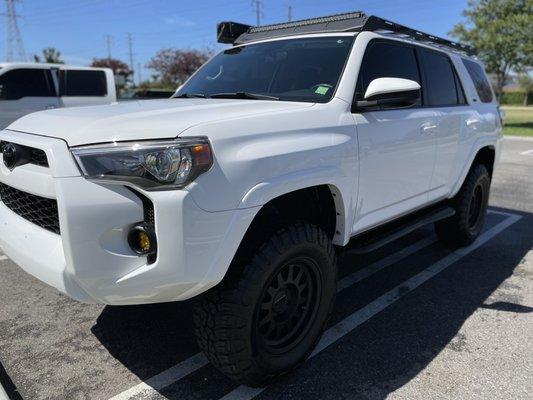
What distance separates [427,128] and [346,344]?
172cm

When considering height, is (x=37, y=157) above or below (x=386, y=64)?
below

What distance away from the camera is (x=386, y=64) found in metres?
3.38

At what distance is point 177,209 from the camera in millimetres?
1945

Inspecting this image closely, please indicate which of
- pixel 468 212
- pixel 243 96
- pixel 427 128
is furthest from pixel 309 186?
pixel 468 212

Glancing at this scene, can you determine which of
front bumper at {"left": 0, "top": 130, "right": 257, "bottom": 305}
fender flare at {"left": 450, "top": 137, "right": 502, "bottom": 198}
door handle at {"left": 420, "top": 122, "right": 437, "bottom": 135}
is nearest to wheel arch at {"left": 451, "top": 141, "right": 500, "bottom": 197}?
fender flare at {"left": 450, "top": 137, "right": 502, "bottom": 198}

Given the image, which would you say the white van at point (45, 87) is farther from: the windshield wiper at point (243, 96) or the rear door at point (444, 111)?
the rear door at point (444, 111)

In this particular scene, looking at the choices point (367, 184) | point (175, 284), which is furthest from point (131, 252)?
point (367, 184)

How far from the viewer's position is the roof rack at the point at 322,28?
330 centimetres

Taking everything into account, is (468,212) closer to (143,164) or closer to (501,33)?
(143,164)

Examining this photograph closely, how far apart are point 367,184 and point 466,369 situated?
122 centimetres

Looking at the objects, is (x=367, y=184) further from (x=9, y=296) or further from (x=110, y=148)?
(x=9, y=296)

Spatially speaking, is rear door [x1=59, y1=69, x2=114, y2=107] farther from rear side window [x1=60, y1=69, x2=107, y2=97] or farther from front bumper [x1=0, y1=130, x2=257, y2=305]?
front bumper [x1=0, y1=130, x2=257, y2=305]

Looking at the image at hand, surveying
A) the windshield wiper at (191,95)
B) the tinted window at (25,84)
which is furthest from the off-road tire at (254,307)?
the tinted window at (25,84)

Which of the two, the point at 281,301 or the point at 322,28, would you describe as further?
the point at 322,28
